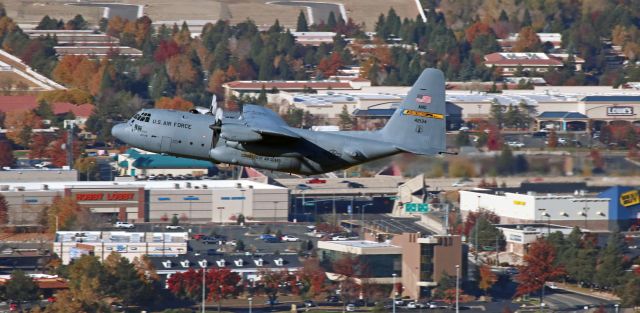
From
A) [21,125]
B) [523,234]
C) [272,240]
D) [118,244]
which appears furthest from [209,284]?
[21,125]

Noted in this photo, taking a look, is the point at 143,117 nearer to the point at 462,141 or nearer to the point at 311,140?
the point at 311,140

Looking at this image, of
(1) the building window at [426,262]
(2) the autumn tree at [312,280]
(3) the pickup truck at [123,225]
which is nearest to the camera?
(2) the autumn tree at [312,280]

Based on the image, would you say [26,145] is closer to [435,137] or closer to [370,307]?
[370,307]

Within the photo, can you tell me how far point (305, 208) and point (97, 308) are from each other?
34.6 meters

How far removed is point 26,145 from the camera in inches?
5812

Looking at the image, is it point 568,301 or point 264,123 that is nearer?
point 264,123

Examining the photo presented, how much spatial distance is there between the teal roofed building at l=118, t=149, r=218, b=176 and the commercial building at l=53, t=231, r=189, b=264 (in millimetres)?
25643

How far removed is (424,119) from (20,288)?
37922 millimetres

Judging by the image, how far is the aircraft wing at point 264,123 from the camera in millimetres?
55125

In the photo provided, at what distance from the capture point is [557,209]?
108500 mm

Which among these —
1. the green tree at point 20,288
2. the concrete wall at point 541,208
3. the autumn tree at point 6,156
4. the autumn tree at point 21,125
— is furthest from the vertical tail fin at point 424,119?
the autumn tree at point 21,125

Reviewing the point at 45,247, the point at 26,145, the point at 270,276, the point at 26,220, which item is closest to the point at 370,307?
the point at 270,276

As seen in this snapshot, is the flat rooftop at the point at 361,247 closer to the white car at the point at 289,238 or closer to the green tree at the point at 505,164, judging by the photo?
the white car at the point at 289,238

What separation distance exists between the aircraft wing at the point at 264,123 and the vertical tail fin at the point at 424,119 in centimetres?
408
